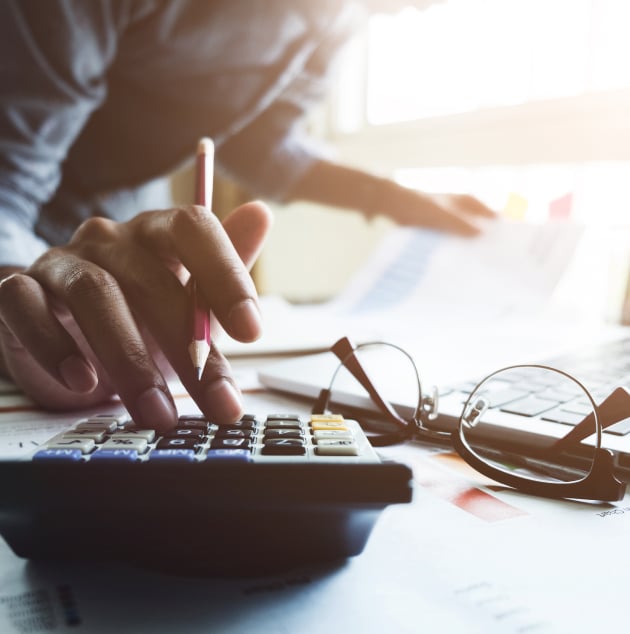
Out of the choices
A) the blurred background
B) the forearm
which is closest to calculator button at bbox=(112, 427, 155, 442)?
the blurred background

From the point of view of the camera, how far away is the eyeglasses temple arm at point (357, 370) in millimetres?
375

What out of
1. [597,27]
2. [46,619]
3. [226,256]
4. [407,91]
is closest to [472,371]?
[226,256]

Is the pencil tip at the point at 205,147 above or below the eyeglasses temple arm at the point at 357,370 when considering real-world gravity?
above

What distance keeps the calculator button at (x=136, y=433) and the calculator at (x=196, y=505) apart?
20 mm

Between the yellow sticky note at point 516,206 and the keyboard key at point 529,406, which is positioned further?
the yellow sticky note at point 516,206

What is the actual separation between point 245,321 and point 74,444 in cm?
11

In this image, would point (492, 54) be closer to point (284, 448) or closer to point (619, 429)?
point (619, 429)

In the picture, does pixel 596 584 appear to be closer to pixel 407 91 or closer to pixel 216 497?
pixel 216 497

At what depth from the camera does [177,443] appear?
0.23m

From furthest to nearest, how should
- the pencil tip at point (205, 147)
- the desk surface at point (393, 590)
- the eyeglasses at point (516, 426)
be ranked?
the pencil tip at point (205, 147)
the eyeglasses at point (516, 426)
the desk surface at point (393, 590)

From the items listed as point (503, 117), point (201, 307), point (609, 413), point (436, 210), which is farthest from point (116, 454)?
point (503, 117)

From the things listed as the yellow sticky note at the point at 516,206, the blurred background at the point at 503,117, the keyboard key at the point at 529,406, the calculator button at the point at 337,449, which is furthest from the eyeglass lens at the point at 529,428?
the yellow sticky note at the point at 516,206

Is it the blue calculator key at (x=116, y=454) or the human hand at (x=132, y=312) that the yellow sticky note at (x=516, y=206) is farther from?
the blue calculator key at (x=116, y=454)

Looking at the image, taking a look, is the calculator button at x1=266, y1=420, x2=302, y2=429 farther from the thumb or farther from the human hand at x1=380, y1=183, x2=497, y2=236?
the human hand at x1=380, y1=183, x2=497, y2=236
